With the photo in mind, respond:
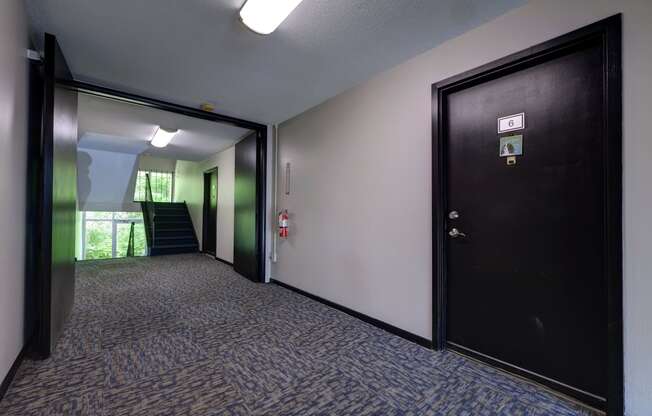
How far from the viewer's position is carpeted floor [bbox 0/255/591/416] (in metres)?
1.56

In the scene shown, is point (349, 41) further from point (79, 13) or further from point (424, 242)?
point (79, 13)

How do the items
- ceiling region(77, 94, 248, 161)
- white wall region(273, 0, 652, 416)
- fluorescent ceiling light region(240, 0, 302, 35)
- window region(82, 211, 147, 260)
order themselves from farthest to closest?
window region(82, 211, 147, 260) → ceiling region(77, 94, 248, 161) → fluorescent ceiling light region(240, 0, 302, 35) → white wall region(273, 0, 652, 416)

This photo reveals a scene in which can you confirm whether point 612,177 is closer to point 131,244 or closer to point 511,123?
point 511,123

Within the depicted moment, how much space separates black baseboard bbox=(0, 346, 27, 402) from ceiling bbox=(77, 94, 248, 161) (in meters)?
2.75

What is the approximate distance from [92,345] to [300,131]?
2.98 m

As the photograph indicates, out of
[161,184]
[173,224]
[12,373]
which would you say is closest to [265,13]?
[12,373]

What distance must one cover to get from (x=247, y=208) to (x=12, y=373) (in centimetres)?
299

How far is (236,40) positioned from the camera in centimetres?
215

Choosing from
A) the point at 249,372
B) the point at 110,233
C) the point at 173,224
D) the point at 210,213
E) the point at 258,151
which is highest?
the point at 258,151

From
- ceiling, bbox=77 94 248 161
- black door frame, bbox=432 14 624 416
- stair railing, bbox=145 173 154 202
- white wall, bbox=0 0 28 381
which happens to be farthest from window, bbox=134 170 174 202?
black door frame, bbox=432 14 624 416

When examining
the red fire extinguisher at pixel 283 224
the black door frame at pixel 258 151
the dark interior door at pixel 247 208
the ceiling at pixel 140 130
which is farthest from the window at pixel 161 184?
the red fire extinguisher at pixel 283 224

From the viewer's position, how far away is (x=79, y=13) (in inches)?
74.2

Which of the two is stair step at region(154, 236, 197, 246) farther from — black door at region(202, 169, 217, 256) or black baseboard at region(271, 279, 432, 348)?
black baseboard at region(271, 279, 432, 348)

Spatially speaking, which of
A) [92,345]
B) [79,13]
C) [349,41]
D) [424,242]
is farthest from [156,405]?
[349,41]
